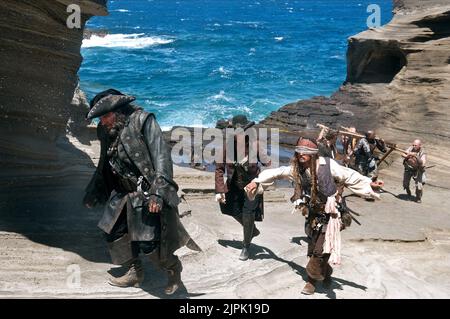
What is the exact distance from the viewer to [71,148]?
9242 millimetres

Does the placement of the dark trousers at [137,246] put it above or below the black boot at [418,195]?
above

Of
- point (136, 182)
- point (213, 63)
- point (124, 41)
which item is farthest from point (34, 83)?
point (124, 41)

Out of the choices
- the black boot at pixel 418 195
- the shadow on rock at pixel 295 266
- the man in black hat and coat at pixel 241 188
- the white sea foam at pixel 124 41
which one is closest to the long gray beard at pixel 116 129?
the man in black hat and coat at pixel 241 188

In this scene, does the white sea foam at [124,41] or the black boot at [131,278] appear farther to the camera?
the white sea foam at [124,41]

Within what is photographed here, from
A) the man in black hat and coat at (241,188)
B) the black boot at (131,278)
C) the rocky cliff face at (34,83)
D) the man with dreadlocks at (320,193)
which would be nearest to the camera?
the man with dreadlocks at (320,193)

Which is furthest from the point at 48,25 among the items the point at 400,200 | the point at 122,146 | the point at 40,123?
the point at 400,200

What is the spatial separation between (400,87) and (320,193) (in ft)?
48.8

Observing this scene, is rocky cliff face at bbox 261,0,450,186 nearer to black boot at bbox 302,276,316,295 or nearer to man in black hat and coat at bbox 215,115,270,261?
man in black hat and coat at bbox 215,115,270,261

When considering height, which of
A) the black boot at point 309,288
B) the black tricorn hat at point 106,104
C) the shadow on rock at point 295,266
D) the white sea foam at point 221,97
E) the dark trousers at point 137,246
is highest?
the black tricorn hat at point 106,104

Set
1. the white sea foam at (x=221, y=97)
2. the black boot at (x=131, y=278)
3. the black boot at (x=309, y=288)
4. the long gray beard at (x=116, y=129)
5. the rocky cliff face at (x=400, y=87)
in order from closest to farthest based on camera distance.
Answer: the long gray beard at (x=116, y=129) < the black boot at (x=131, y=278) < the black boot at (x=309, y=288) < the rocky cliff face at (x=400, y=87) < the white sea foam at (x=221, y=97)

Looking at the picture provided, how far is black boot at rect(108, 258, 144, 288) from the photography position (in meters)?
5.27

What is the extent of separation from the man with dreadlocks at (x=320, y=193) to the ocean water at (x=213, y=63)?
1896cm

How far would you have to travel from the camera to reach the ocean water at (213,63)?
29.9 meters

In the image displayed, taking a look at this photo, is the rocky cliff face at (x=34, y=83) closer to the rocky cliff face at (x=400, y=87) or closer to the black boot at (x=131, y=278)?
the black boot at (x=131, y=278)
